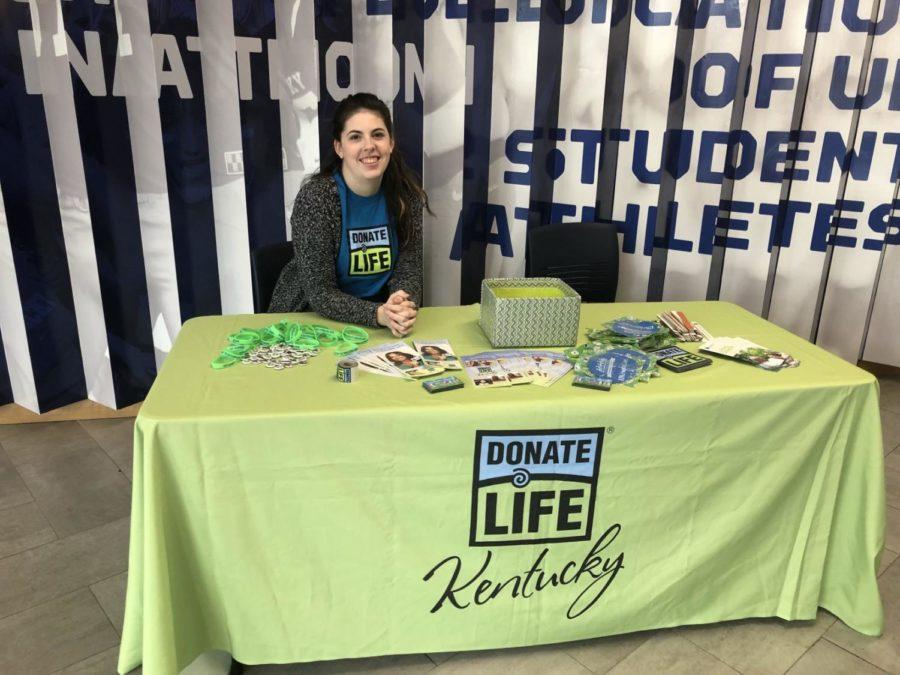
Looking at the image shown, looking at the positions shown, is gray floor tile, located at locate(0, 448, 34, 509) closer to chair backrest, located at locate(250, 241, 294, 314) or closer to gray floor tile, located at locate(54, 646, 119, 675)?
gray floor tile, located at locate(54, 646, 119, 675)

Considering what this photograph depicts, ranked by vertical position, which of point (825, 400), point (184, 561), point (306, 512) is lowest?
point (184, 561)

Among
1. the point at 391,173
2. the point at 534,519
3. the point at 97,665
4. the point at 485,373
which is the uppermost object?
the point at 391,173

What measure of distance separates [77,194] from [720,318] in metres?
2.49

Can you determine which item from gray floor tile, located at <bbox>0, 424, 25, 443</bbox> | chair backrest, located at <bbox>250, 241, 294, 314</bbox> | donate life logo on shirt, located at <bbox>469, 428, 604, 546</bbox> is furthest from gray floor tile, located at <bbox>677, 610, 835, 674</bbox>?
gray floor tile, located at <bbox>0, 424, 25, 443</bbox>

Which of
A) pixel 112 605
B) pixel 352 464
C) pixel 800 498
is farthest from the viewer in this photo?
pixel 112 605

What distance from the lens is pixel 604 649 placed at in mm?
1816

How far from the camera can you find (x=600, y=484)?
64.1 inches

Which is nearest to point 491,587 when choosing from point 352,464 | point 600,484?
point 600,484

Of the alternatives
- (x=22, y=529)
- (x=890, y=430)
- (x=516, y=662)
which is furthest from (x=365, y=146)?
(x=890, y=430)

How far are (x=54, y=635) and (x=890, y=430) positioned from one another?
3.29 m

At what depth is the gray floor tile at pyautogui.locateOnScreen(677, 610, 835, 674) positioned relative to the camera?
70.4 inches

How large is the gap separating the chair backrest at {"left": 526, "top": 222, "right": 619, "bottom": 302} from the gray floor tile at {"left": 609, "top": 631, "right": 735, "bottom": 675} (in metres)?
1.41

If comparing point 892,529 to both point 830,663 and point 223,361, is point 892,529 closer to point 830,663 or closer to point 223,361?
point 830,663

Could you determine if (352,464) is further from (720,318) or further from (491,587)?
(720,318)
